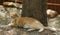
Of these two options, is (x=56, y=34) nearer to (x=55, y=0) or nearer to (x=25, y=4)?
(x=25, y=4)

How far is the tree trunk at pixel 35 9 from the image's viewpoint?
5973 mm

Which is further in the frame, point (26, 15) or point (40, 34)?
point (26, 15)

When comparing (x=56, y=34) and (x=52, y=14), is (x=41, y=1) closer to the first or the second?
(x=56, y=34)

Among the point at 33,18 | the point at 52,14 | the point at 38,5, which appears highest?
the point at 38,5

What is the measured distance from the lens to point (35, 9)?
A: 6.00m

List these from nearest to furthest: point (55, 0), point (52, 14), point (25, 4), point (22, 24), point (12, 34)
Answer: point (12, 34)
point (22, 24)
point (25, 4)
point (52, 14)
point (55, 0)

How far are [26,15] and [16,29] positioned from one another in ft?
2.46

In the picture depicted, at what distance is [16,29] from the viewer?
5559 millimetres

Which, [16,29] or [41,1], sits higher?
[41,1]

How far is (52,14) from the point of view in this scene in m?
9.20

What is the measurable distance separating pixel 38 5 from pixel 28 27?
0.83m

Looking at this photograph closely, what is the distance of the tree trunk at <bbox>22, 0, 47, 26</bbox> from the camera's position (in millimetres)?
5973

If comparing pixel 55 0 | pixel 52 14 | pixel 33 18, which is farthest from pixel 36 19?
pixel 55 0

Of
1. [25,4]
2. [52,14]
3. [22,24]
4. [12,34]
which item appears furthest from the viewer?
[52,14]
